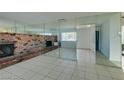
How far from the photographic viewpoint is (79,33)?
9.50 metres

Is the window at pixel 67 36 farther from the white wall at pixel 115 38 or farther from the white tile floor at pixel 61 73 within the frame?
the white tile floor at pixel 61 73

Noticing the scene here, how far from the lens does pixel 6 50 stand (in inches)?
247

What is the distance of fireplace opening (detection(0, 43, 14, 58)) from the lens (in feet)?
19.7

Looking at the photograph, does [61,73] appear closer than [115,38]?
Yes

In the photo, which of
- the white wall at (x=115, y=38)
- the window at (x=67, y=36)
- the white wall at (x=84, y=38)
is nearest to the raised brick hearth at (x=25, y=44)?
the window at (x=67, y=36)

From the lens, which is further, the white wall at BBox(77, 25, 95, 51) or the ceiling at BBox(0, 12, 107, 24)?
the white wall at BBox(77, 25, 95, 51)

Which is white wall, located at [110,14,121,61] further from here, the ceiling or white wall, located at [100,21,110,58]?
the ceiling

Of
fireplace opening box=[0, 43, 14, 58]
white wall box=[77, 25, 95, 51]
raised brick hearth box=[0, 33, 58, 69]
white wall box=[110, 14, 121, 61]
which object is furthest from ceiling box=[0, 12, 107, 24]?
white wall box=[77, 25, 95, 51]

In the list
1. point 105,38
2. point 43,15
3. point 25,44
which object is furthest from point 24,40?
point 105,38

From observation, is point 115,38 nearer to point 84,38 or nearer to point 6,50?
point 84,38

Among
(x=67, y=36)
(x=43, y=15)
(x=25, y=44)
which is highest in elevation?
(x=43, y=15)
